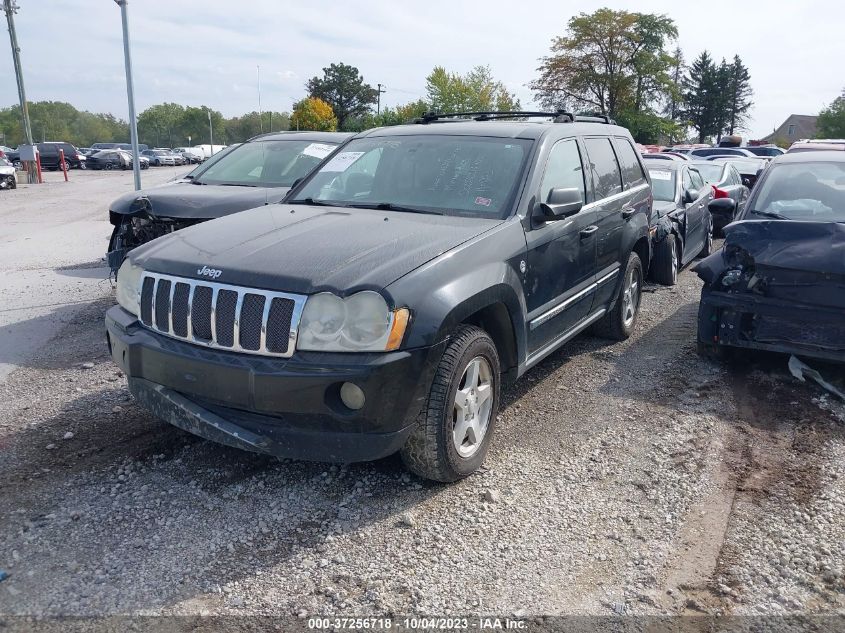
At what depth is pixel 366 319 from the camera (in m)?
3.33

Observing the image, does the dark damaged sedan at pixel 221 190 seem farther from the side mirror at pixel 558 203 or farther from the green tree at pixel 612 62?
the green tree at pixel 612 62

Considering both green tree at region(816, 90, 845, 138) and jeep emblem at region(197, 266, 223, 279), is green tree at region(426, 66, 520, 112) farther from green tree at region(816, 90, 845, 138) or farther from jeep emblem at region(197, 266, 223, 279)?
green tree at region(816, 90, 845, 138)

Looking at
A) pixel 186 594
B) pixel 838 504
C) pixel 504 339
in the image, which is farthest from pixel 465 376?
pixel 838 504

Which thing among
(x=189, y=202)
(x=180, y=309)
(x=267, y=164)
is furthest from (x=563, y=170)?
(x=267, y=164)

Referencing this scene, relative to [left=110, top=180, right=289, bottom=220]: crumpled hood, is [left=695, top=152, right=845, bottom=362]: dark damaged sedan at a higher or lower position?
lower

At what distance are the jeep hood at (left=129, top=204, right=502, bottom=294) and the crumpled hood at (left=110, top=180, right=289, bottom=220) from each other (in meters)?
2.33

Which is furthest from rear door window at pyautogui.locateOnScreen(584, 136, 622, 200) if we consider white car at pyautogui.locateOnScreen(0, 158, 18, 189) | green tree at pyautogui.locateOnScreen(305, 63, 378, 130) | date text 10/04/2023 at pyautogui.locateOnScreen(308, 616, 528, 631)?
green tree at pyautogui.locateOnScreen(305, 63, 378, 130)

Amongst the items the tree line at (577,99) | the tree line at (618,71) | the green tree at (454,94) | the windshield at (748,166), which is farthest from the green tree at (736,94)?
the windshield at (748,166)

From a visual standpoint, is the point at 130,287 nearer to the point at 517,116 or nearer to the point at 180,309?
the point at 180,309

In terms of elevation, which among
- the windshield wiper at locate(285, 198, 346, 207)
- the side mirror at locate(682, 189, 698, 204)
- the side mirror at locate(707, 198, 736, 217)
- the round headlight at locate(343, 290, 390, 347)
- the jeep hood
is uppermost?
the windshield wiper at locate(285, 198, 346, 207)

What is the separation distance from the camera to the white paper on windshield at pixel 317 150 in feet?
26.8

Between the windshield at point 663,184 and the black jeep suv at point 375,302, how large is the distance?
5.19 meters

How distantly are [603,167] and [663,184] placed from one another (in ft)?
15.9

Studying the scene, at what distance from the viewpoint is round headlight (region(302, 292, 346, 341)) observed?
3.34 meters
